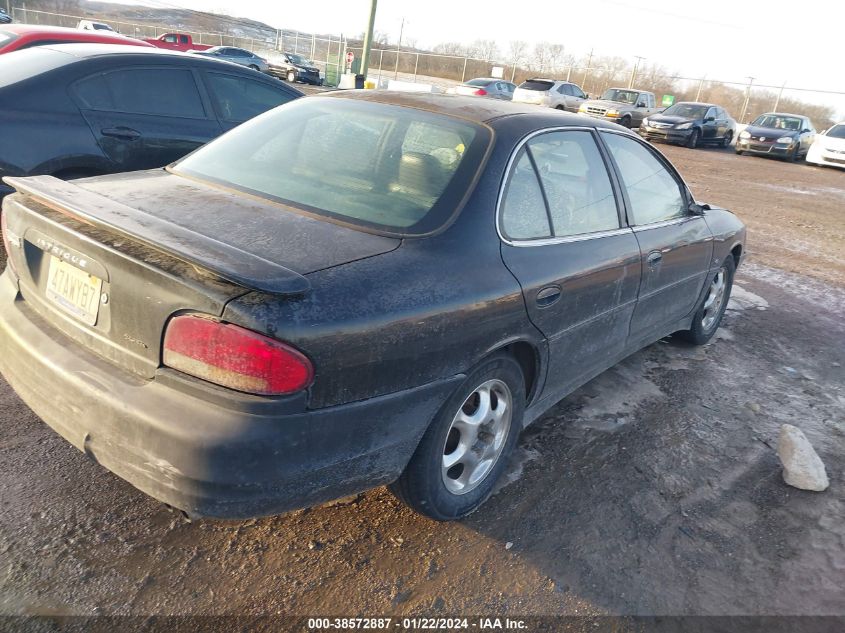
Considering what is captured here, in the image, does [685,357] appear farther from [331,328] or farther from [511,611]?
[331,328]

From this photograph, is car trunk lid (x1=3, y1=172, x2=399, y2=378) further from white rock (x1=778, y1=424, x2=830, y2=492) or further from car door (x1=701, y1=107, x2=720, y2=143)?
car door (x1=701, y1=107, x2=720, y2=143)

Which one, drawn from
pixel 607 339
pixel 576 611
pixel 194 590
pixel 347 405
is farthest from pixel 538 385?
pixel 194 590

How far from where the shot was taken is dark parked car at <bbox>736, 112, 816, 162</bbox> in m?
22.0

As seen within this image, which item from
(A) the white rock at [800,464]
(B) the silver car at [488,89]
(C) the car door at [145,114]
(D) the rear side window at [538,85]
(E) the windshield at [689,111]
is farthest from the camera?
(D) the rear side window at [538,85]

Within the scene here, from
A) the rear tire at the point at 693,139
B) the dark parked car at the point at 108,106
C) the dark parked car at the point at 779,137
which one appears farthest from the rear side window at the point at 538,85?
the dark parked car at the point at 108,106

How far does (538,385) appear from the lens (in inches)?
117

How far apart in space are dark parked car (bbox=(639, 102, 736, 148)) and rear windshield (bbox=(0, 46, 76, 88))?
2127cm

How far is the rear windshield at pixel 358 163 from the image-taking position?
2.55 meters

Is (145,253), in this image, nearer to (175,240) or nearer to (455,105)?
(175,240)

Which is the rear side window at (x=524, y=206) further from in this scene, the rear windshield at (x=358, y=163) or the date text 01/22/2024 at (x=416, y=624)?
the date text 01/22/2024 at (x=416, y=624)

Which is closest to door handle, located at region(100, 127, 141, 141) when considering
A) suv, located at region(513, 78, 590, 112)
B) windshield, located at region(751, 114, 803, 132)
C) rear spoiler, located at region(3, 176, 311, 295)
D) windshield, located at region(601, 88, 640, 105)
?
rear spoiler, located at region(3, 176, 311, 295)

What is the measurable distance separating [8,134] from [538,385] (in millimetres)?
3805

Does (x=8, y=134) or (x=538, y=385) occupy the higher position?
(x=8, y=134)

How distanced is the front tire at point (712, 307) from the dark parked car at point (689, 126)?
63.2 feet
